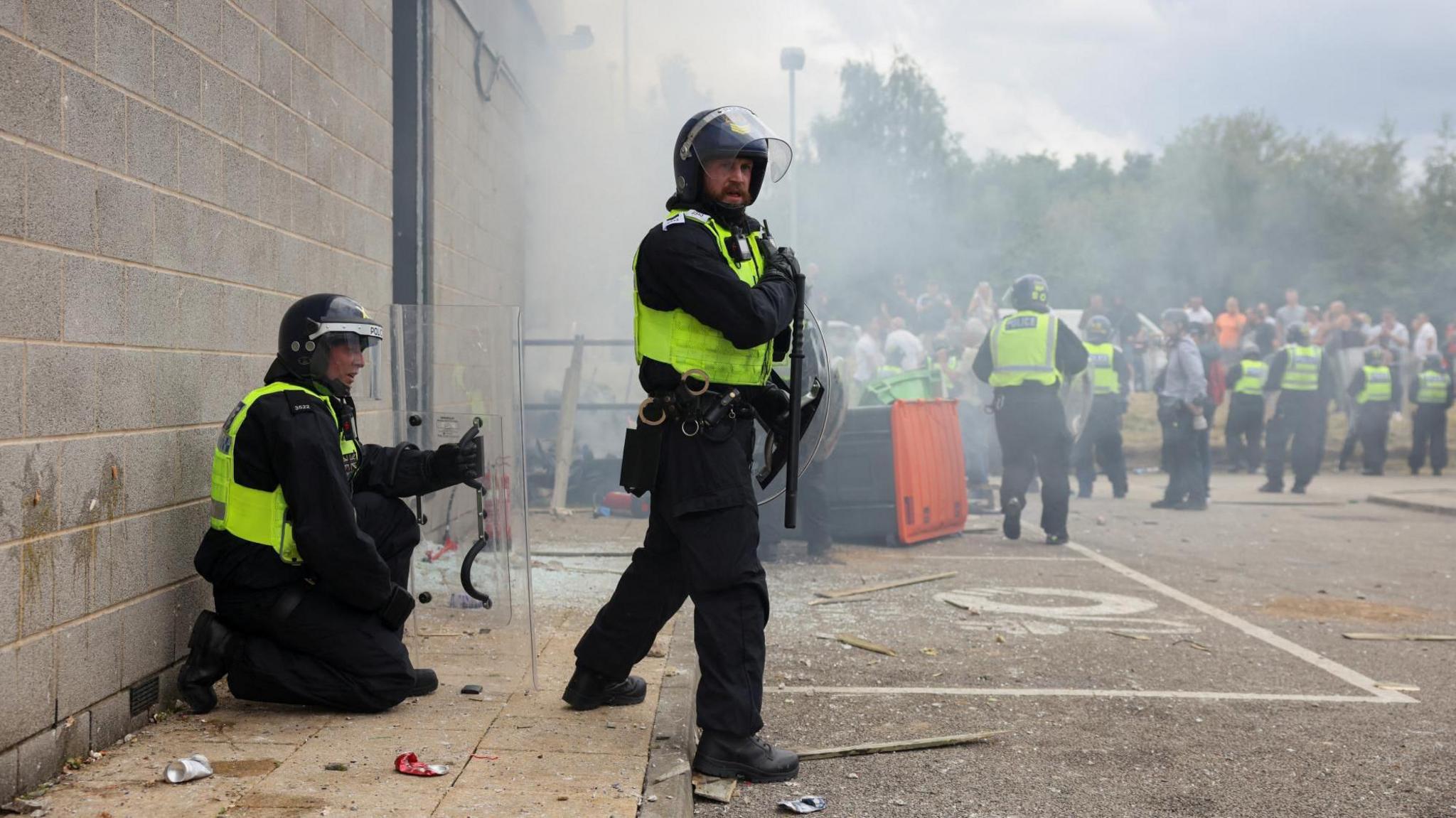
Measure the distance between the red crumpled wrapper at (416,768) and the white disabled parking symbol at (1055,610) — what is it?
345 centimetres

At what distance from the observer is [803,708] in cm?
468

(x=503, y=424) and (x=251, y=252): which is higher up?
(x=251, y=252)

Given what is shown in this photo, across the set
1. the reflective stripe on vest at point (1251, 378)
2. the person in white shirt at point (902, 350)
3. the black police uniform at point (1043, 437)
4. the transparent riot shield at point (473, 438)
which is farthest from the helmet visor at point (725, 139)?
the reflective stripe on vest at point (1251, 378)

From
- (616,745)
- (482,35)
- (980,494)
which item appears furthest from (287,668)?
(980,494)

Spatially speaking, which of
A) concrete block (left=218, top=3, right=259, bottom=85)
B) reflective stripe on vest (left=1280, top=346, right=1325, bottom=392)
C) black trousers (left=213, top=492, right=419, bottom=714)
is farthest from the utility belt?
reflective stripe on vest (left=1280, top=346, right=1325, bottom=392)

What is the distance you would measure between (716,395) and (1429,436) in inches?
659

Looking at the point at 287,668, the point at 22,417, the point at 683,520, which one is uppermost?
the point at 22,417

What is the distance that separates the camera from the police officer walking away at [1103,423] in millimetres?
13078

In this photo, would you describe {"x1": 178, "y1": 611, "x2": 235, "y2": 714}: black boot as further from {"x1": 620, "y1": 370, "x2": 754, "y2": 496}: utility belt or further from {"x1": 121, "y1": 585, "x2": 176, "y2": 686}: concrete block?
{"x1": 620, "y1": 370, "x2": 754, "y2": 496}: utility belt

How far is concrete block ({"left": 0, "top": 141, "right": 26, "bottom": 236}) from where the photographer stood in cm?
300

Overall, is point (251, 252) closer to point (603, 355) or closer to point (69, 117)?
point (69, 117)

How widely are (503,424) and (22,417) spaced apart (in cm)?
170

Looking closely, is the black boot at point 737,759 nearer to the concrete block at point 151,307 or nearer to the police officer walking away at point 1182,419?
the concrete block at point 151,307

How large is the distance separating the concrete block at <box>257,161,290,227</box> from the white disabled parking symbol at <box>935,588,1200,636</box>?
11.8 feet
